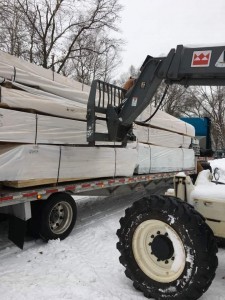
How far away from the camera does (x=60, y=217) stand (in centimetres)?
611

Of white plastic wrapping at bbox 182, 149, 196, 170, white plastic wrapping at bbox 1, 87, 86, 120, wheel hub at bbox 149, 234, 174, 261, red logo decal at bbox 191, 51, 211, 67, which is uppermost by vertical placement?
red logo decal at bbox 191, 51, 211, 67

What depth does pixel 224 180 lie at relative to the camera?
14.5ft

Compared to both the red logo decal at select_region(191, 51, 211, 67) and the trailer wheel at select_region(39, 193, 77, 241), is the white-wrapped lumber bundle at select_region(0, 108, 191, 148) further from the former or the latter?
the red logo decal at select_region(191, 51, 211, 67)

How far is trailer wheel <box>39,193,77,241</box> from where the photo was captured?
18.5 ft

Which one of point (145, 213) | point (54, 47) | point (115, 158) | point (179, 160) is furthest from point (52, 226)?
point (54, 47)

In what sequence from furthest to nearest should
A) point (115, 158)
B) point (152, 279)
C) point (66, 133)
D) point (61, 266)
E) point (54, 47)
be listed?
1. point (54, 47)
2. point (115, 158)
3. point (66, 133)
4. point (61, 266)
5. point (152, 279)

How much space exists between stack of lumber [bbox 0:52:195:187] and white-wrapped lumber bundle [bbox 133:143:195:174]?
250 millimetres

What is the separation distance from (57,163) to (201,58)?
9.36 feet

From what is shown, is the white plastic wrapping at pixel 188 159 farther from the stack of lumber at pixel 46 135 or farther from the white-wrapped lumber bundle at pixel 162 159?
the stack of lumber at pixel 46 135

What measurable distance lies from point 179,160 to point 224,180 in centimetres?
620

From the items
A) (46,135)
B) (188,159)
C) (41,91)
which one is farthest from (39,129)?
(188,159)

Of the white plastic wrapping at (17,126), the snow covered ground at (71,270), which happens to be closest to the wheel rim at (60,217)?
the snow covered ground at (71,270)

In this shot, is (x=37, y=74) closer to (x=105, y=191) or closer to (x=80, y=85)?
(x=80, y=85)

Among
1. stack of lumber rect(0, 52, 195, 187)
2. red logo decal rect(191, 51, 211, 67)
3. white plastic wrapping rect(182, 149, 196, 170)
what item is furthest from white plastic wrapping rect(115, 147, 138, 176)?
white plastic wrapping rect(182, 149, 196, 170)
